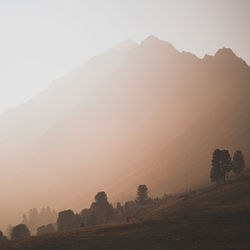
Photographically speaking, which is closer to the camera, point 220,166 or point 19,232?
point 220,166

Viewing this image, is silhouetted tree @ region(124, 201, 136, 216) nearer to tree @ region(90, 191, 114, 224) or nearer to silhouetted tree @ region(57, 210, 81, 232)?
tree @ region(90, 191, 114, 224)

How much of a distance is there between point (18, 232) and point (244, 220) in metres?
89.3

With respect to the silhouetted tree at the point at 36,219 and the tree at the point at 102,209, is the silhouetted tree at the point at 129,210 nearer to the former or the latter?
the tree at the point at 102,209

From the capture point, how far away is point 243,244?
2992 centimetres

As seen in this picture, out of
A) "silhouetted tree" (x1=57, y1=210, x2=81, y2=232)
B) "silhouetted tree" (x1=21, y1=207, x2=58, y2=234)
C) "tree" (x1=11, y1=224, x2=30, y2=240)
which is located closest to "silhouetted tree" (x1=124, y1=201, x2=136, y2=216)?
"silhouetted tree" (x1=57, y1=210, x2=81, y2=232)

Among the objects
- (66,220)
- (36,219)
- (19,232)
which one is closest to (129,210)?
(66,220)

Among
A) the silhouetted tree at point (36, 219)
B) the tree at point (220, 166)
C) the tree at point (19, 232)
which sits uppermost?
the tree at point (220, 166)

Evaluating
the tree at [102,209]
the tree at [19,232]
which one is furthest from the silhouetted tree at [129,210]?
the tree at [19,232]

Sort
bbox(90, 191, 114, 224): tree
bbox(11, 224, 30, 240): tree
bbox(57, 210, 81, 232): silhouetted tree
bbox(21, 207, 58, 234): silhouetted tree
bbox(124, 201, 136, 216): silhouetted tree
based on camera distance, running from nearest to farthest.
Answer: bbox(124, 201, 136, 216): silhouetted tree < bbox(11, 224, 30, 240): tree < bbox(90, 191, 114, 224): tree < bbox(57, 210, 81, 232): silhouetted tree < bbox(21, 207, 58, 234): silhouetted tree

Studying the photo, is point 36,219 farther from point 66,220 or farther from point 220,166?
point 220,166

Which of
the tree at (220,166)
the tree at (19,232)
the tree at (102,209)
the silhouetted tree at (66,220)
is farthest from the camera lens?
the silhouetted tree at (66,220)

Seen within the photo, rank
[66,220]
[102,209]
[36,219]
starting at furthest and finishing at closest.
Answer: [36,219] → [66,220] → [102,209]

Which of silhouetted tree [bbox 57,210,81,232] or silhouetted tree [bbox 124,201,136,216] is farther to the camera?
silhouetted tree [bbox 57,210,81,232]

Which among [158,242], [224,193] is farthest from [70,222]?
[158,242]
